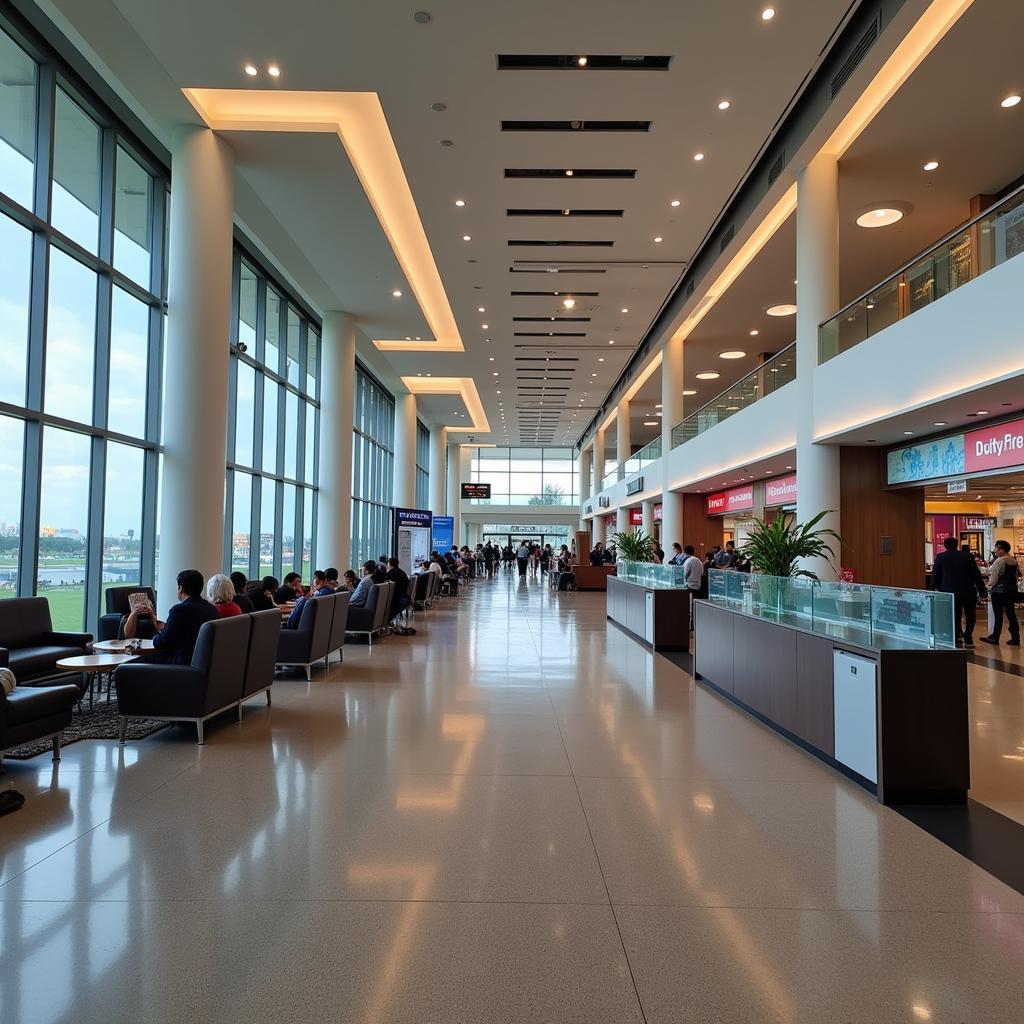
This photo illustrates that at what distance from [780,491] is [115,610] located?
10889 mm

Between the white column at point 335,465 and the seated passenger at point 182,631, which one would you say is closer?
the seated passenger at point 182,631

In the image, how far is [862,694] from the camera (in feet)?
14.3

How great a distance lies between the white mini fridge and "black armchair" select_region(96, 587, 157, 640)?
22.4 ft

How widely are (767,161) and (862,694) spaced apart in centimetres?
795

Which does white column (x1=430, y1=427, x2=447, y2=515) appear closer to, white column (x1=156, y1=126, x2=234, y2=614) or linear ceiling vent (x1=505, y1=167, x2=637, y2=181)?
linear ceiling vent (x1=505, y1=167, x2=637, y2=181)

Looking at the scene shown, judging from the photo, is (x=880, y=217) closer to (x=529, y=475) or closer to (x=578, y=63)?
(x=578, y=63)

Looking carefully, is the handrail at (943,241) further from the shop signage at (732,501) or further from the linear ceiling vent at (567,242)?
the shop signage at (732,501)

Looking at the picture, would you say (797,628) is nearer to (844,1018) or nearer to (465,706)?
(465,706)

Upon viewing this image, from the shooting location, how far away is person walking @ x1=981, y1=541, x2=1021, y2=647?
35.0 feet

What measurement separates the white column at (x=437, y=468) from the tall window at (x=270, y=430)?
1384 cm

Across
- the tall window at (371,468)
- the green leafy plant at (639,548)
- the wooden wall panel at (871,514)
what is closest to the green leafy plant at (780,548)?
the wooden wall panel at (871,514)

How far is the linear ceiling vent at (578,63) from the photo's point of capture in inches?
287

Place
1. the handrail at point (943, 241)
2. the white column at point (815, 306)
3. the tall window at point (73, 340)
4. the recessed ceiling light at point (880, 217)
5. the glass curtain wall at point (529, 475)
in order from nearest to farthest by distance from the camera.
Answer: the handrail at point (943, 241) → the tall window at point (73, 340) → the white column at point (815, 306) → the recessed ceiling light at point (880, 217) → the glass curtain wall at point (529, 475)

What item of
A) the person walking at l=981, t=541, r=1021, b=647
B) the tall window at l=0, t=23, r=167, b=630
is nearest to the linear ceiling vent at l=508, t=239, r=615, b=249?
the tall window at l=0, t=23, r=167, b=630
